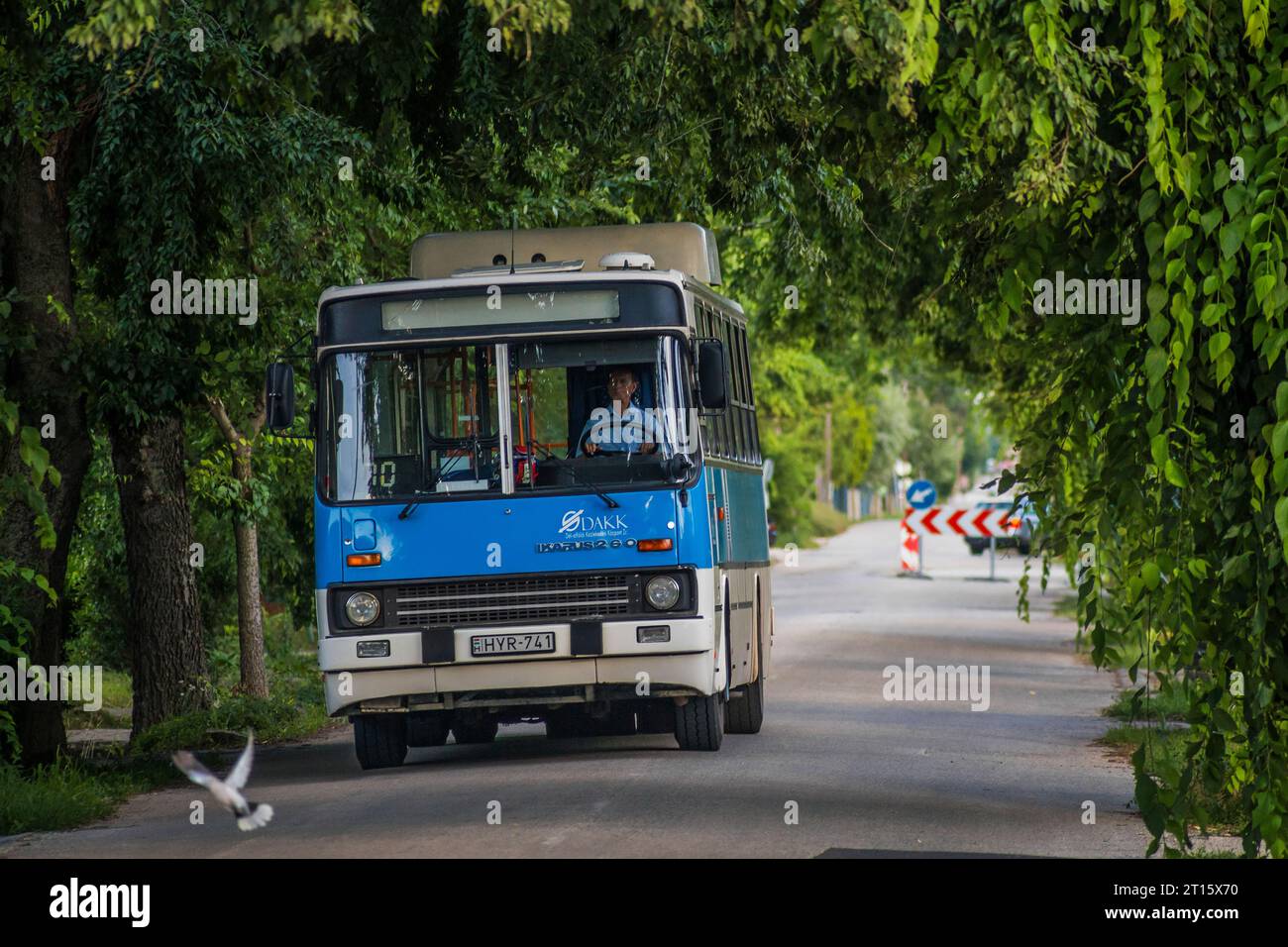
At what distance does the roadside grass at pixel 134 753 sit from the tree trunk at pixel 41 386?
0.66 meters

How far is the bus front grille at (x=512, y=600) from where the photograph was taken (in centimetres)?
1336

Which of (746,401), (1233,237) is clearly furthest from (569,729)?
(1233,237)

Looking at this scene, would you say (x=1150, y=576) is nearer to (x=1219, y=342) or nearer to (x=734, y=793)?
(x=1219, y=342)

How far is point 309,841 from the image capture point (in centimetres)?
1074

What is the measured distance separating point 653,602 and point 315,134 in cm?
417

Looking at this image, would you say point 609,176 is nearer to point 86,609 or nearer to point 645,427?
point 645,427

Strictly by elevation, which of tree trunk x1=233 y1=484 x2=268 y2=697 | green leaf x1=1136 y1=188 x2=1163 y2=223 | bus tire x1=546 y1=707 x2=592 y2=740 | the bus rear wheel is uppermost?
green leaf x1=1136 y1=188 x2=1163 y2=223

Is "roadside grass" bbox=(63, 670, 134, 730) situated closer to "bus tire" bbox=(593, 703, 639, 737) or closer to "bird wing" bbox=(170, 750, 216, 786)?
"bus tire" bbox=(593, 703, 639, 737)

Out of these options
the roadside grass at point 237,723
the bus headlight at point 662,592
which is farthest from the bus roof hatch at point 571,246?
the roadside grass at point 237,723

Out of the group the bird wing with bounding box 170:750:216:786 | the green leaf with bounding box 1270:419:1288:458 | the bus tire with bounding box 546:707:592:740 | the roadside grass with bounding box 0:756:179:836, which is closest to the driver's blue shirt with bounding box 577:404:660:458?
the bus tire with bounding box 546:707:592:740

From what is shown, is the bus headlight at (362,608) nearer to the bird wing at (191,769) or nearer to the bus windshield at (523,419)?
the bus windshield at (523,419)

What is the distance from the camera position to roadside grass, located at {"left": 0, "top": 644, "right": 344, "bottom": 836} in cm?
1262

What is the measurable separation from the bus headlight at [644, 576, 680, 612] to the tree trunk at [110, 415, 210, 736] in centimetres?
573
